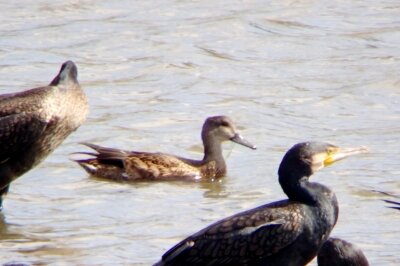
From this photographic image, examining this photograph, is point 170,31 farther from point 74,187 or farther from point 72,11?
point 74,187

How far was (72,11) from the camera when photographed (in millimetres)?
19781

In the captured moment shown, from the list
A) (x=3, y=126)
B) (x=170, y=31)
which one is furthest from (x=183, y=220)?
(x=170, y=31)

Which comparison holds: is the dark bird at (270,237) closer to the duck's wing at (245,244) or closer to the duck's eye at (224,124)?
the duck's wing at (245,244)

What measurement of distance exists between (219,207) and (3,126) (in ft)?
5.70

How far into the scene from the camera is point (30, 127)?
1205cm

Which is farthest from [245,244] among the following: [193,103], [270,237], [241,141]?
[193,103]

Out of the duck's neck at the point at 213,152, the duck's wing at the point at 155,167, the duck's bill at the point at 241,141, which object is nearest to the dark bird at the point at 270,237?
the duck's wing at the point at 155,167

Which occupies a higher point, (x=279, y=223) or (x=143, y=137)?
(x=279, y=223)

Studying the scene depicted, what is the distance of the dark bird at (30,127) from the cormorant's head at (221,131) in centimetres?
184

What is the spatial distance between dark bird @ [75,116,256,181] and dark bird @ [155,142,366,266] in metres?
4.04

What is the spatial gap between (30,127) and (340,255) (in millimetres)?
4098

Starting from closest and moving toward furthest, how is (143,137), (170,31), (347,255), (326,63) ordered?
1. (347,255)
2. (143,137)
3. (326,63)
4. (170,31)

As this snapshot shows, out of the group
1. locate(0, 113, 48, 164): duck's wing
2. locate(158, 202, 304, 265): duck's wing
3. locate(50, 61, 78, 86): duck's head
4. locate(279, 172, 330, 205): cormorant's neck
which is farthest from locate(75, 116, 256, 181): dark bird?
locate(158, 202, 304, 265): duck's wing

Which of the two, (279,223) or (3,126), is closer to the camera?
(279,223)
